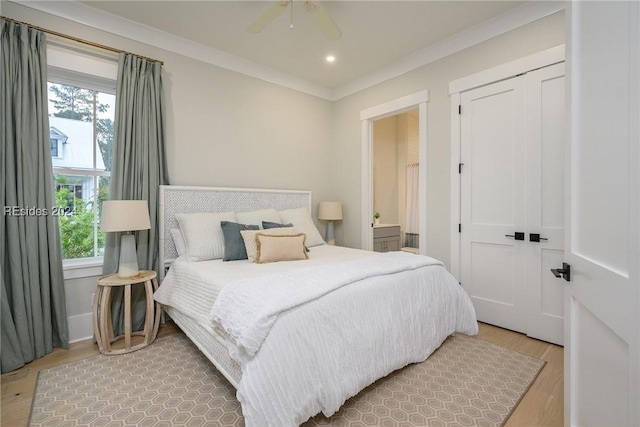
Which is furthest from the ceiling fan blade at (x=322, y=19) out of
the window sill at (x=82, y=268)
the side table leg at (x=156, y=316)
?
the window sill at (x=82, y=268)

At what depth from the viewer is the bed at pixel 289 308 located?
1.46 m

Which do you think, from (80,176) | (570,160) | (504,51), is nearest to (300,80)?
(504,51)

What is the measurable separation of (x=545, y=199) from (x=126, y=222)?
3.46 metres

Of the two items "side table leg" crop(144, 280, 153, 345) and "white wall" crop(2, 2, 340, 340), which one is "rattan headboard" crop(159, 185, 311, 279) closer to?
"white wall" crop(2, 2, 340, 340)

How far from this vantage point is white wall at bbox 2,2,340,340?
8.75 ft

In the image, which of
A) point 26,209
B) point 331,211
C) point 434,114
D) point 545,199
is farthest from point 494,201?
point 26,209

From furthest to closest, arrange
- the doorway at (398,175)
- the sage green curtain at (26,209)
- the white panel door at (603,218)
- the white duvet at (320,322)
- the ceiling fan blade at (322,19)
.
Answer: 1. the doorway at (398,175)
2. the sage green curtain at (26,209)
3. the ceiling fan blade at (322,19)
4. the white duvet at (320,322)
5. the white panel door at (603,218)

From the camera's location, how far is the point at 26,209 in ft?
7.46

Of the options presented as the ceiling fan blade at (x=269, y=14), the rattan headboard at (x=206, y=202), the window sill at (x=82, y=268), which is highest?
the ceiling fan blade at (x=269, y=14)

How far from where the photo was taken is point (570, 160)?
1.19 m

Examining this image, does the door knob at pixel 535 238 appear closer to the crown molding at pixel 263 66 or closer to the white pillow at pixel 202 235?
the crown molding at pixel 263 66

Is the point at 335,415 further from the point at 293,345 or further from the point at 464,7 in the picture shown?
the point at 464,7

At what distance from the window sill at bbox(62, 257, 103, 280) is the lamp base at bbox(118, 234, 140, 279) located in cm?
43

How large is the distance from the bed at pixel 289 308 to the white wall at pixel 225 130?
17.2 inches
